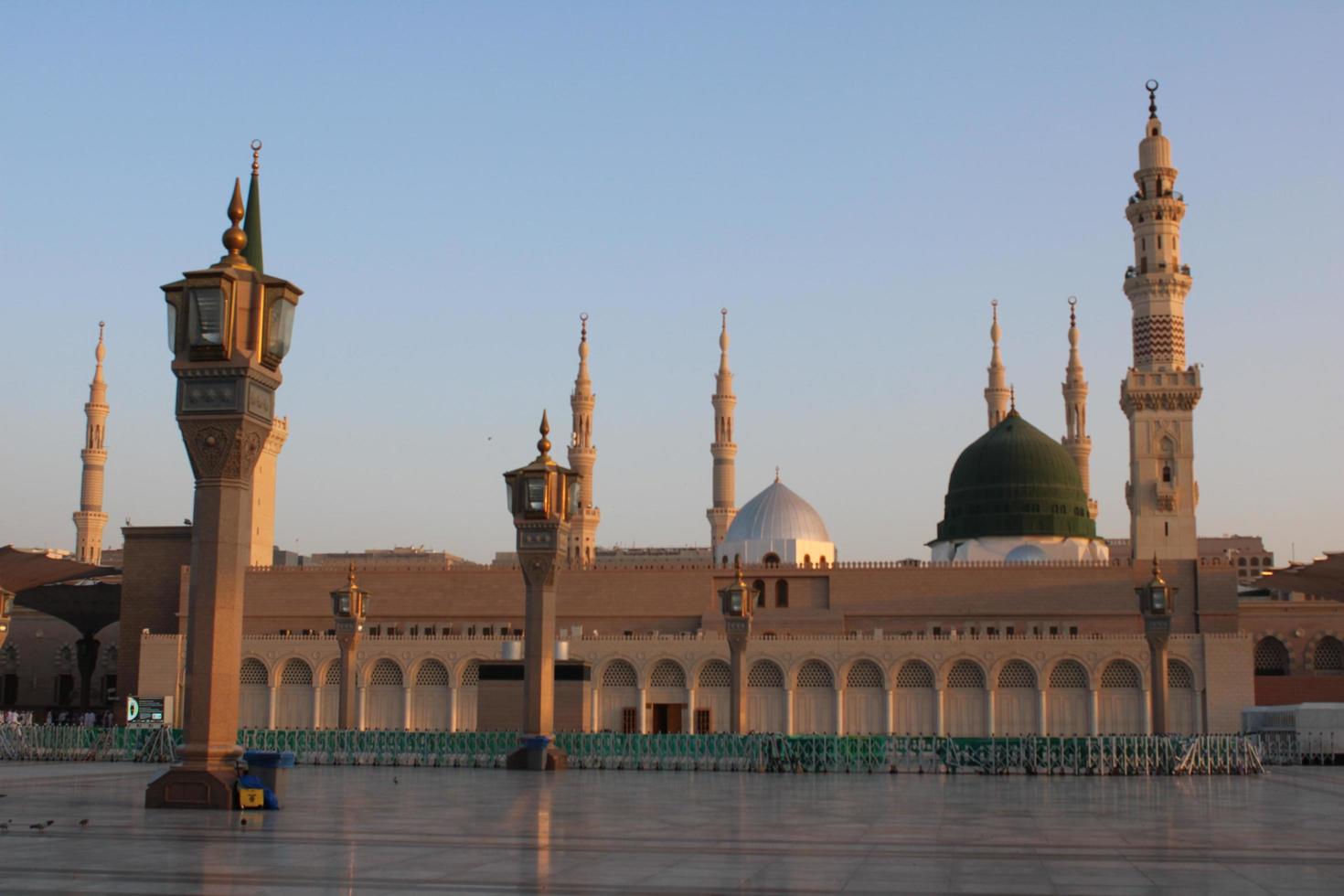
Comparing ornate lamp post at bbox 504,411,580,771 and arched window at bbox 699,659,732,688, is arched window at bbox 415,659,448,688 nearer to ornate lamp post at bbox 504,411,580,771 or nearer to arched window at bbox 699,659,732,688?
arched window at bbox 699,659,732,688

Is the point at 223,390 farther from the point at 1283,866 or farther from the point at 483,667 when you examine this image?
the point at 483,667

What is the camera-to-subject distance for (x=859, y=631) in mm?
56000

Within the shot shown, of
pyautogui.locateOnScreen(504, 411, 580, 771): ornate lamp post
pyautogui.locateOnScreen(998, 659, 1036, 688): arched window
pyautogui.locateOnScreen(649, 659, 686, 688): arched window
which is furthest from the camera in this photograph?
pyautogui.locateOnScreen(649, 659, 686, 688): arched window

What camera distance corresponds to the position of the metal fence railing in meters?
27.3

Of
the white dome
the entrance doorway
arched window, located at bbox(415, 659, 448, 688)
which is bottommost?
the entrance doorway

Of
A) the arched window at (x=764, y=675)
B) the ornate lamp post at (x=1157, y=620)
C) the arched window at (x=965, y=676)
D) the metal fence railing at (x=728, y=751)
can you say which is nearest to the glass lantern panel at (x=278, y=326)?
the metal fence railing at (x=728, y=751)

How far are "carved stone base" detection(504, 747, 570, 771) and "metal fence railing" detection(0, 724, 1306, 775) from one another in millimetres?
2305

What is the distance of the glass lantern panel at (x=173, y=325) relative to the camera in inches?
631

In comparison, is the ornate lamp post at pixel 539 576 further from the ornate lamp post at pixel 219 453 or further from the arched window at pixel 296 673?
the arched window at pixel 296 673

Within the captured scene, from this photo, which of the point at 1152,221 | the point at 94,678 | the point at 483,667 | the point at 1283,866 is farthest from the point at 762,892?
the point at 94,678

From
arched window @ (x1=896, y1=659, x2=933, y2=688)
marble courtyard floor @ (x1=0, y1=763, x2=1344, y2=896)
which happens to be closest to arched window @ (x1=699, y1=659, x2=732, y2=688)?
arched window @ (x1=896, y1=659, x2=933, y2=688)

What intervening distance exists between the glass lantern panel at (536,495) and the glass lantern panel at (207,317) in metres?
10.6

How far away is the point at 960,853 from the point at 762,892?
9.67ft

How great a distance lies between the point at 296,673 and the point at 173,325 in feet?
139
